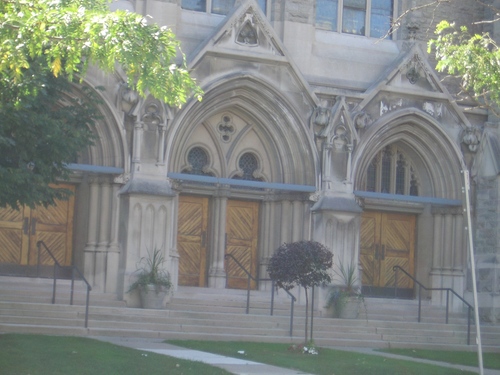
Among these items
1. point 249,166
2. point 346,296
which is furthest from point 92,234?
point 346,296

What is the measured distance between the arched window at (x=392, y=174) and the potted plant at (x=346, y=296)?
114 inches

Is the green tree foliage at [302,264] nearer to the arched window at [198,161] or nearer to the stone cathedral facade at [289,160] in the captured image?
the stone cathedral facade at [289,160]

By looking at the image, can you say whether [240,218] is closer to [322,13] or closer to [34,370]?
[322,13]

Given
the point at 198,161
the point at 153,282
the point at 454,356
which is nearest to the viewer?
the point at 454,356

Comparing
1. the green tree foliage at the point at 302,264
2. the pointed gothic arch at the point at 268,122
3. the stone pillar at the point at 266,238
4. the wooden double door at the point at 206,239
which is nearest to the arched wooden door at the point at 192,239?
the wooden double door at the point at 206,239

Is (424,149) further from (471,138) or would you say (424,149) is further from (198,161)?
(198,161)

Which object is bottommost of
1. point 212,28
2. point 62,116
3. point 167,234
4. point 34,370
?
point 34,370

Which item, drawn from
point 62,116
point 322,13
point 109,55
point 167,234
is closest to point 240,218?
point 167,234

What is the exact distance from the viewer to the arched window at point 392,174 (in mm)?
25672

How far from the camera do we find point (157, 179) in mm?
22188

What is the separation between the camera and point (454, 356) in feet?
66.5

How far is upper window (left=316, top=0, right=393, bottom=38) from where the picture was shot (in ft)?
83.8

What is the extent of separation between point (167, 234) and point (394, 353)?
5186 mm

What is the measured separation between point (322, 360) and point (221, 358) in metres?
1.76
